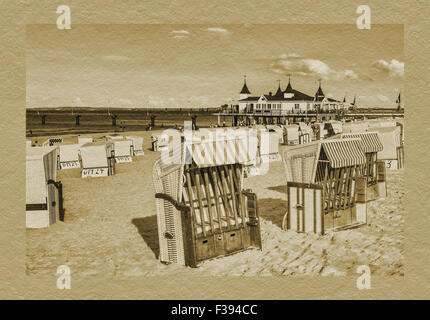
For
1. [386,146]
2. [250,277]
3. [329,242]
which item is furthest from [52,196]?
[386,146]

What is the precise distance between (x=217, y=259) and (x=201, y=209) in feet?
3.61

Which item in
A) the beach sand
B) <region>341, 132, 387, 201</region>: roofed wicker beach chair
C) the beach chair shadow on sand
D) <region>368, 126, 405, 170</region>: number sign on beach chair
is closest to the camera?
the beach sand

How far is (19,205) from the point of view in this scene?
762 centimetres

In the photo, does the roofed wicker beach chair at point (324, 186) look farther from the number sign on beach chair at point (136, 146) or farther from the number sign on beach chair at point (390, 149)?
the number sign on beach chair at point (136, 146)

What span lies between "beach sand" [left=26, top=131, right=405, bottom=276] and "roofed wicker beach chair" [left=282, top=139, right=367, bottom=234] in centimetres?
34

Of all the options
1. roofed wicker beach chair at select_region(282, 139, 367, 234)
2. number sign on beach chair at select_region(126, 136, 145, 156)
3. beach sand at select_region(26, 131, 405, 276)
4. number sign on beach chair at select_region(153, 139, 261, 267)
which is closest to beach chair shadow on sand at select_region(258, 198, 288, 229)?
beach sand at select_region(26, 131, 405, 276)

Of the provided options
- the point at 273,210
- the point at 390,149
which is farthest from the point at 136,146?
the point at 273,210

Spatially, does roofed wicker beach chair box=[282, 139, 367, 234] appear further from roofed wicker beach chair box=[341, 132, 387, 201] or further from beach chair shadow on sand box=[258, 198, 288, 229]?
roofed wicker beach chair box=[341, 132, 387, 201]

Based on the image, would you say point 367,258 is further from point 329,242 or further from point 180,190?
point 180,190

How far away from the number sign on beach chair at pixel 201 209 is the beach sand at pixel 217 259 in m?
0.26

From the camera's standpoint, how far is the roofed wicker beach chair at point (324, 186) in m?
9.30

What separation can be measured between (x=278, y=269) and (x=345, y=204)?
135 inches

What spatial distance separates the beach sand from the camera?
7.62 meters

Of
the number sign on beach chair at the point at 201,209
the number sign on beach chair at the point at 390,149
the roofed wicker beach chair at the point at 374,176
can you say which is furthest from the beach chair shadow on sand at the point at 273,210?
the number sign on beach chair at the point at 390,149
